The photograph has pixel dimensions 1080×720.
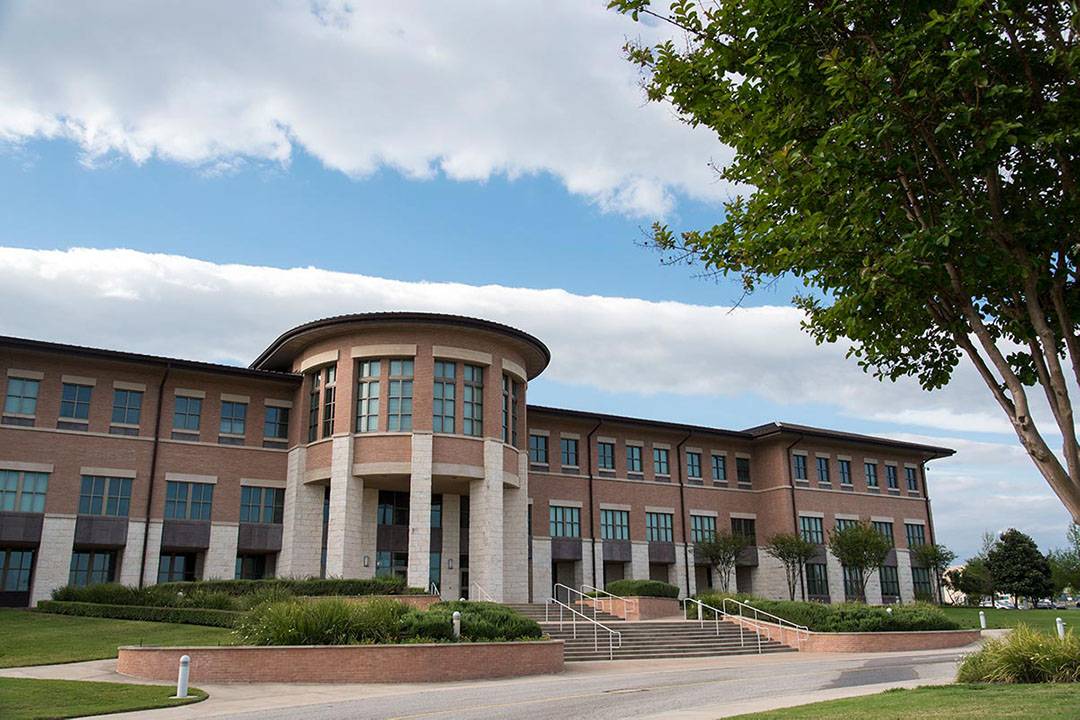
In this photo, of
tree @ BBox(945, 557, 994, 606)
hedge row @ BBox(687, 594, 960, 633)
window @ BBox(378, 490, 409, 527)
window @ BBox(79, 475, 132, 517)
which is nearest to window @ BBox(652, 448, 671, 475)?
hedge row @ BBox(687, 594, 960, 633)

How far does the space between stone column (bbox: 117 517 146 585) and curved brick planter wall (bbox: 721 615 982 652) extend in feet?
71.9

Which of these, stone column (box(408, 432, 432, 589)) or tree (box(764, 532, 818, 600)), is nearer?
stone column (box(408, 432, 432, 589))

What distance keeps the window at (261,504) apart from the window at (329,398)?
360 cm

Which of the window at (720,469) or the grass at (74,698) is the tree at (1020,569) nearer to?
the window at (720,469)

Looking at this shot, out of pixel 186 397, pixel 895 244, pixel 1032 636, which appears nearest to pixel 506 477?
pixel 186 397

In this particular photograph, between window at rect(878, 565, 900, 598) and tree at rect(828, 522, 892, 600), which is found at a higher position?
tree at rect(828, 522, 892, 600)

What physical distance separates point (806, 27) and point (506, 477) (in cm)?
2641

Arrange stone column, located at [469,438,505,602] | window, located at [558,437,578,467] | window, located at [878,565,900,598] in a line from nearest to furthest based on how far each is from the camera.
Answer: stone column, located at [469,438,505,602] → window, located at [558,437,578,467] → window, located at [878,565,900,598]

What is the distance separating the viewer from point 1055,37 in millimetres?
9297

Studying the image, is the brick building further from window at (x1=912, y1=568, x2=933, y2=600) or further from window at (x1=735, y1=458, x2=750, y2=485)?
window at (x1=912, y1=568, x2=933, y2=600)

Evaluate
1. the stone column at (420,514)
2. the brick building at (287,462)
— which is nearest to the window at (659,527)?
the brick building at (287,462)

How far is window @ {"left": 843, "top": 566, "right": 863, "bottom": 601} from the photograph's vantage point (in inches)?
1900

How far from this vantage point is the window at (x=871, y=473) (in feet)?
171

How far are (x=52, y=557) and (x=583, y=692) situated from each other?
23.2 meters
